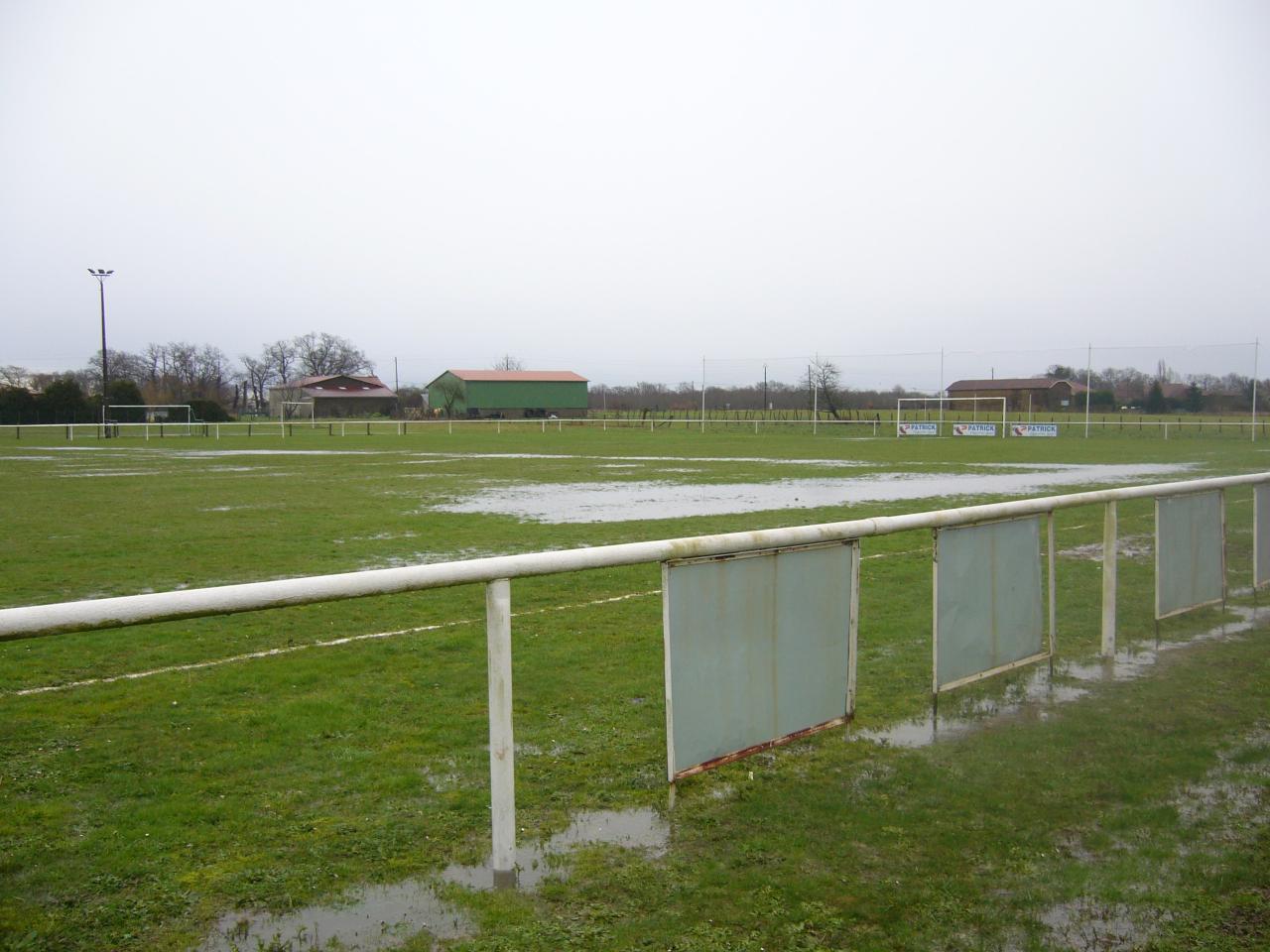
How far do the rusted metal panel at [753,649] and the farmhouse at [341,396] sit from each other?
91370 millimetres

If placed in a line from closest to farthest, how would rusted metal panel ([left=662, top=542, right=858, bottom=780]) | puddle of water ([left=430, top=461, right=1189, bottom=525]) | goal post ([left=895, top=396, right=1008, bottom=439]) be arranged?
rusted metal panel ([left=662, top=542, right=858, bottom=780]) → puddle of water ([left=430, top=461, right=1189, bottom=525]) → goal post ([left=895, top=396, right=1008, bottom=439])

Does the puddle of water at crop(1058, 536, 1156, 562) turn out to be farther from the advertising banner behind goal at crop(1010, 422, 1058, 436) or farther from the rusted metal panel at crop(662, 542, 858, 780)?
the advertising banner behind goal at crop(1010, 422, 1058, 436)

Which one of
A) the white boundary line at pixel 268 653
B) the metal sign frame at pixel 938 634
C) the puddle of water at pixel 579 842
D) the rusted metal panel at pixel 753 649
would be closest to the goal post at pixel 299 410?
the white boundary line at pixel 268 653

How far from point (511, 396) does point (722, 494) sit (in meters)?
76.2

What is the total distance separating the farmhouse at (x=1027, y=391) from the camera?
51562 mm

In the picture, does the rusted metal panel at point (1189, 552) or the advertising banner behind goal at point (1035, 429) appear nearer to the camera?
the rusted metal panel at point (1189, 552)

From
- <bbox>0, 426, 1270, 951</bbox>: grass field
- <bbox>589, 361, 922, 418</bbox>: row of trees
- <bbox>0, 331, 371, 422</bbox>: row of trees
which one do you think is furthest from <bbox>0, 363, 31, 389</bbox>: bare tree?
<bbox>0, 426, 1270, 951</bbox>: grass field

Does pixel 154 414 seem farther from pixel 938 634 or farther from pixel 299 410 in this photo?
pixel 938 634

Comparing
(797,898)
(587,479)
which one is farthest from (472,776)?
(587,479)

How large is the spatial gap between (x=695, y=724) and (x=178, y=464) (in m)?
26.1

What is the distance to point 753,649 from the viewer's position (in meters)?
4.01

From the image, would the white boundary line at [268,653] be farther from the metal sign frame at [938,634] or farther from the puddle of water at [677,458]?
the puddle of water at [677,458]

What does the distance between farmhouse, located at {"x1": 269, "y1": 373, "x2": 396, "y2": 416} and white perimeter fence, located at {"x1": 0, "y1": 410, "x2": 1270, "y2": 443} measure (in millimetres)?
26880

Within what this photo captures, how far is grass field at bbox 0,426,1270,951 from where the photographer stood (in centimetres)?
301
